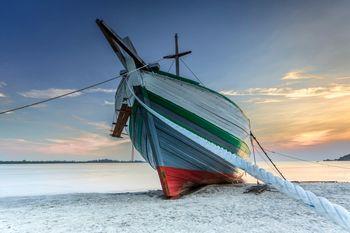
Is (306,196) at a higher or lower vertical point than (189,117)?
lower

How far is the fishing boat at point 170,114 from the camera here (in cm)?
985

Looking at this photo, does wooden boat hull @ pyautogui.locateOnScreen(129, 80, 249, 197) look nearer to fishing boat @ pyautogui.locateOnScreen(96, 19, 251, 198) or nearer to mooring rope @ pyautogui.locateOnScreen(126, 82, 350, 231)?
fishing boat @ pyautogui.locateOnScreen(96, 19, 251, 198)

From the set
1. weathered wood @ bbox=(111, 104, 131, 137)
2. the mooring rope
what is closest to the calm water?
weathered wood @ bbox=(111, 104, 131, 137)

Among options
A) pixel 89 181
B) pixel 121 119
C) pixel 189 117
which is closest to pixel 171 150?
pixel 189 117

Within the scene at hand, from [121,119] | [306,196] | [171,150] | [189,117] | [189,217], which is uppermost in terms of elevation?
[121,119]

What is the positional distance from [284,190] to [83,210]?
763cm

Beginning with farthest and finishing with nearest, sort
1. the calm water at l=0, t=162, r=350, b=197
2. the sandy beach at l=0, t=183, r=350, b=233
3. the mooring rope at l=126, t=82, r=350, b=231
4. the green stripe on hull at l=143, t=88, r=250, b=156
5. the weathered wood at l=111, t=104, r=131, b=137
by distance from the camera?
the calm water at l=0, t=162, r=350, b=197
the weathered wood at l=111, t=104, r=131, b=137
the green stripe on hull at l=143, t=88, r=250, b=156
the sandy beach at l=0, t=183, r=350, b=233
the mooring rope at l=126, t=82, r=350, b=231

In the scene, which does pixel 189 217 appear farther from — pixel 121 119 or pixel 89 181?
pixel 89 181

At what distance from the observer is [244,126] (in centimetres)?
1305

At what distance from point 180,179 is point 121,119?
9.48ft

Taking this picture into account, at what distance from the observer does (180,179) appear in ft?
33.5

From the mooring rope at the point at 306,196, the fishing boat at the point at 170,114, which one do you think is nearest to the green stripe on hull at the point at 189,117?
the fishing boat at the point at 170,114

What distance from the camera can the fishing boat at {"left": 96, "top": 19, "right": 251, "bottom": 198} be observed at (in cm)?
985

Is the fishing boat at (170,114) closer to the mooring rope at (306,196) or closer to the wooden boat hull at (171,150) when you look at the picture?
the wooden boat hull at (171,150)
